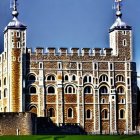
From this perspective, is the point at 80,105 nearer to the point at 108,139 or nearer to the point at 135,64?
the point at 135,64

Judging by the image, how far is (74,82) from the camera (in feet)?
276

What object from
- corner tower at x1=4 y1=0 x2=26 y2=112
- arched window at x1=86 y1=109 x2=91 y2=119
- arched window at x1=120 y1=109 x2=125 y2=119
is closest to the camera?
corner tower at x1=4 y1=0 x2=26 y2=112

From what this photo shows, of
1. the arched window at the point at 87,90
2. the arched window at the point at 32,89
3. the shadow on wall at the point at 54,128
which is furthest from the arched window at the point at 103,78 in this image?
the arched window at the point at 32,89

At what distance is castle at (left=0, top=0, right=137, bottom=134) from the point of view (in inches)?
→ 3246

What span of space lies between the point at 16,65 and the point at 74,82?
21.1 feet

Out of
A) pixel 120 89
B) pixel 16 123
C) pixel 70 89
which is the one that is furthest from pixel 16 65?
pixel 16 123

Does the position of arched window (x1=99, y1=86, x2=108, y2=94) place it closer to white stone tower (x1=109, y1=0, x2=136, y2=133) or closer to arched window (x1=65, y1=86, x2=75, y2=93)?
white stone tower (x1=109, y1=0, x2=136, y2=133)

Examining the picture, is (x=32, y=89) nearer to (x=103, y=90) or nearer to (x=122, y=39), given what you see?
(x=103, y=90)

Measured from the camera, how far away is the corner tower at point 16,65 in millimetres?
81938

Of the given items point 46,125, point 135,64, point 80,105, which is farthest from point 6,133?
point 135,64

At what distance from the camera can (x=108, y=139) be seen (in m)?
58.7

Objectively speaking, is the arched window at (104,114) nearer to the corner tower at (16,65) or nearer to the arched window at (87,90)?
the arched window at (87,90)

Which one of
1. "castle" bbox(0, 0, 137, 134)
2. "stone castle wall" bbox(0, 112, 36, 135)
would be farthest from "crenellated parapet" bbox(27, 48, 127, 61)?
"stone castle wall" bbox(0, 112, 36, 135)

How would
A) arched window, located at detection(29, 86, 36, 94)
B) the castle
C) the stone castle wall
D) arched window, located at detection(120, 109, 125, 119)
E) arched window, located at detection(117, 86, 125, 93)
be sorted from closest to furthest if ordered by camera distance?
the stone castle wall → the castle → arched window, located at detection(29, 86, 36, 94) → arched window, located at detection(120, 109, 125, 119) → arched window, located at detection(117, 86, 125, 93)
